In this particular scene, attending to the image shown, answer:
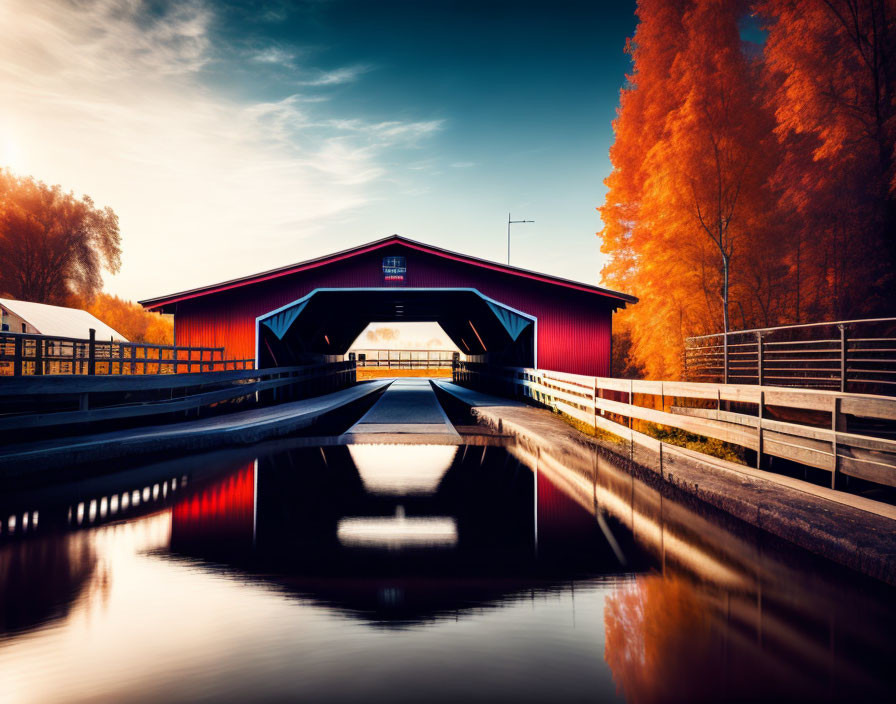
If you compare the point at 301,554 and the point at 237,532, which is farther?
the point at 237,532

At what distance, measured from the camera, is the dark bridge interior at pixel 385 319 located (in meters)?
21.6

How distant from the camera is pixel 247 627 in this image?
329cm

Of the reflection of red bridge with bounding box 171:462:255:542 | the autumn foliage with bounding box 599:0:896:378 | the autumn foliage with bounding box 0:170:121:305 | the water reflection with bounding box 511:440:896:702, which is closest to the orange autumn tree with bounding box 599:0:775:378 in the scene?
the autumn foliage with bounding box 599:0:896:378

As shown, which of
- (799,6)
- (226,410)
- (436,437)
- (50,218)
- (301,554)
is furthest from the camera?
(50,218)

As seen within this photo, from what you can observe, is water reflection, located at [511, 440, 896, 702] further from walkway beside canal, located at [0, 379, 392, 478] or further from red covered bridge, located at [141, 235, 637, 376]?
red covered bridge, located at [141, 235, 637, 376]

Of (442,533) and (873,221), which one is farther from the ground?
(873,221)

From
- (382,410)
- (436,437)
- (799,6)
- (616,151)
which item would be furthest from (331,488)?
(616,151)

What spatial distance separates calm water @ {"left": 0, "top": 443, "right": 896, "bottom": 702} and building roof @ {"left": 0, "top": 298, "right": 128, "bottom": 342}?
122 ft

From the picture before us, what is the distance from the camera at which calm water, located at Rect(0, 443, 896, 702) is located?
9.04ft

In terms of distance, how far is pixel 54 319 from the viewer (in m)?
43.7

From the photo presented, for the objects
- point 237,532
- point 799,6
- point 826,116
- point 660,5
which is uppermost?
point 660,5

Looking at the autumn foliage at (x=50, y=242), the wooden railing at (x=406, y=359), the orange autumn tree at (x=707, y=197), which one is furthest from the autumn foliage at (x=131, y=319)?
the orange autumn tree at (x=707, y=197)

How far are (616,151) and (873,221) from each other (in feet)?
62.9

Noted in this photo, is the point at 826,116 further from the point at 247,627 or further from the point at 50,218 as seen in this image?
the point at 50,218
